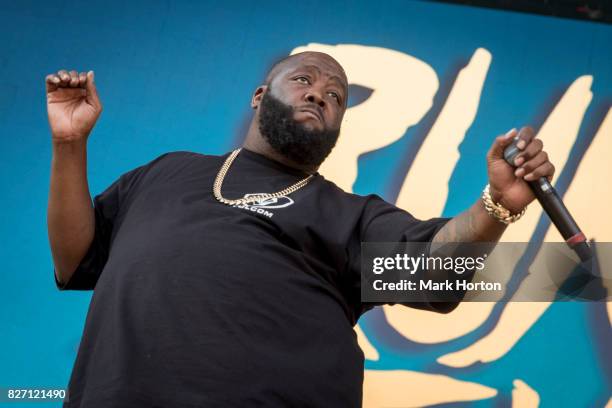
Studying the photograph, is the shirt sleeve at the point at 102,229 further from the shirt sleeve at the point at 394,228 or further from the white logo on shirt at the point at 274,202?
the shirt sleeve at the point at 394,228

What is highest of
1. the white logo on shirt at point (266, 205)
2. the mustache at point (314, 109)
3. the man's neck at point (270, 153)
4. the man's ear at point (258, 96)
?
the mustache at point (314, 109)

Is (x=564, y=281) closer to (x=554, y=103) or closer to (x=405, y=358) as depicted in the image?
(x=405, y=358)

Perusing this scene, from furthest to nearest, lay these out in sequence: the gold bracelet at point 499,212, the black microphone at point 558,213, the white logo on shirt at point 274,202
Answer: the white logo on shirt at point 274,202
the gold bracelet at point 499,212
the black microphone at point 558,213

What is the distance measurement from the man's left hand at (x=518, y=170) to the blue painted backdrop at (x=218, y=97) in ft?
2.97

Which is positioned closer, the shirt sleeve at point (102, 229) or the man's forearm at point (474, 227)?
the man's forearm at point (474, 227)

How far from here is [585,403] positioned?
6.15 feet

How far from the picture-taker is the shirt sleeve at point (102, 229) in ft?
4.50

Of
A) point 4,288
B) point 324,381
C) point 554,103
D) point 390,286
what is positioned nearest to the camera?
point 324,381

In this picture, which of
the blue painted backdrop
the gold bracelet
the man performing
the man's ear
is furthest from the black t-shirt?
the blue painted backdrop

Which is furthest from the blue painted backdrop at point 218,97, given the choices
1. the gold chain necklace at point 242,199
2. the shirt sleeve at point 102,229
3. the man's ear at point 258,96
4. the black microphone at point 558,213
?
the black microphone at point 558,213

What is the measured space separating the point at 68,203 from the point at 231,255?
317mm

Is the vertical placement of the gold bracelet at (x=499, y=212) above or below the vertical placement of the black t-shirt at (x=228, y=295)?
above

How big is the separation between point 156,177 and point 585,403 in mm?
1137

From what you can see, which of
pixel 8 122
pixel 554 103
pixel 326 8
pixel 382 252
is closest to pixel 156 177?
pixel 382 252
